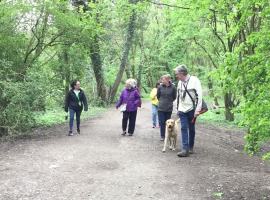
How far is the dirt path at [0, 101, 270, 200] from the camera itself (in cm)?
449

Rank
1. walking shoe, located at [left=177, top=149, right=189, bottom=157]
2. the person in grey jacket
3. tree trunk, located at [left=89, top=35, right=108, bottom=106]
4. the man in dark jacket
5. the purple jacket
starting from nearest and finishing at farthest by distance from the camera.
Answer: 1. walking shoe, located at [left=177, top=149, right=189, bottom=157]
2. the person in grey jacket
3. the purple jacket
4. the man in dark jacket
5. tree trunk, located at [left=89, top=35, right=108, bottom=106]

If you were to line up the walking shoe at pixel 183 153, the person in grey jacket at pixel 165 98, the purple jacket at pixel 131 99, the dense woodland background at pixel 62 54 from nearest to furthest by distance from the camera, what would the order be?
the dense woodland background at pixel 62 54 < the walking shoe at pixel 183 153 < the person in grey jacket at pixel 165 98 < the purple jacket at pixel 131 99

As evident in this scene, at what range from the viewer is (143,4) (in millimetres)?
11711

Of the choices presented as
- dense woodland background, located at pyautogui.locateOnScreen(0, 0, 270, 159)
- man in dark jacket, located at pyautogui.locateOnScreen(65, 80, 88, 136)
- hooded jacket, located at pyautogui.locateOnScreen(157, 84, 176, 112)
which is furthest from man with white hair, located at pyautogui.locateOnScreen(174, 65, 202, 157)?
man in dark jacket, located at pyautogui.locateOnScreen(65, 80, 88, 136)

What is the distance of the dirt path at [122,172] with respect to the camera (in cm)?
449

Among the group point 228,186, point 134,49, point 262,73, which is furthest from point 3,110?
point 134,49

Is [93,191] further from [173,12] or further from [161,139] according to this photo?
[173,12]

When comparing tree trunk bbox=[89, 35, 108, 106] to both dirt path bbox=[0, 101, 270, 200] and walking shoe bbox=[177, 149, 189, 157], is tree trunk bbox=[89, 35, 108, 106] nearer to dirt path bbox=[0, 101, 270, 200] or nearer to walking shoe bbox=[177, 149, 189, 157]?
dirt path bbox=[0, 101, 270, 200]

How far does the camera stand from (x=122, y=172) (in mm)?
5578

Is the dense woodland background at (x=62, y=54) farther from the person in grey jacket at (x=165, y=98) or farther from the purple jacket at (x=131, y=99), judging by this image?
the purple jacket at (x=131, y=99)

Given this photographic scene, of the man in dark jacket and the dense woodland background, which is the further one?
the man in dark jacket

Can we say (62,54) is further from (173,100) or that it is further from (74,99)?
(173,100)

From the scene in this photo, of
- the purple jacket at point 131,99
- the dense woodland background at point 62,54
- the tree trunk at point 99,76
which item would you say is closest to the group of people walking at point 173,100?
the purple jacket at point 131,99

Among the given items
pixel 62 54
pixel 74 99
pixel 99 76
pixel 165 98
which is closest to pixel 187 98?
pixel 165 98
